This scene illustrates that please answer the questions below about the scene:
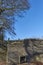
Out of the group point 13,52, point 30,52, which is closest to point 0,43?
point 13,52

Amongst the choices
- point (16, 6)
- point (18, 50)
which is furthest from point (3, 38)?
point (16, 6)

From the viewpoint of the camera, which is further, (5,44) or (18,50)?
(5,44)

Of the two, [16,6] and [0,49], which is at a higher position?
[16,6]

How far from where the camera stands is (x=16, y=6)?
2128cm

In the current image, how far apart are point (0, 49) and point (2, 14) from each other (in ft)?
14.4

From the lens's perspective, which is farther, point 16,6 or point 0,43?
point 0,43

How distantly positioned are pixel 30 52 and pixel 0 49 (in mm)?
4305

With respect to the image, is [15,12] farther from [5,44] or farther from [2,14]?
[5,44]

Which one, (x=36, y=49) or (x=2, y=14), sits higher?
(x=2, y=14)

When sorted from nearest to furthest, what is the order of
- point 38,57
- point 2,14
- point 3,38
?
point 38,57 → point 2,14 → point 3,38

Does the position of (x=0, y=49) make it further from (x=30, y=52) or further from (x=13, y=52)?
(x=30, y=52)

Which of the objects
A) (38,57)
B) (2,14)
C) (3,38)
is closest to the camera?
(38,57)

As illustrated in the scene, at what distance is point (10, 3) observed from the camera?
834 inches

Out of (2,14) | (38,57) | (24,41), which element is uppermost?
(2,14)
